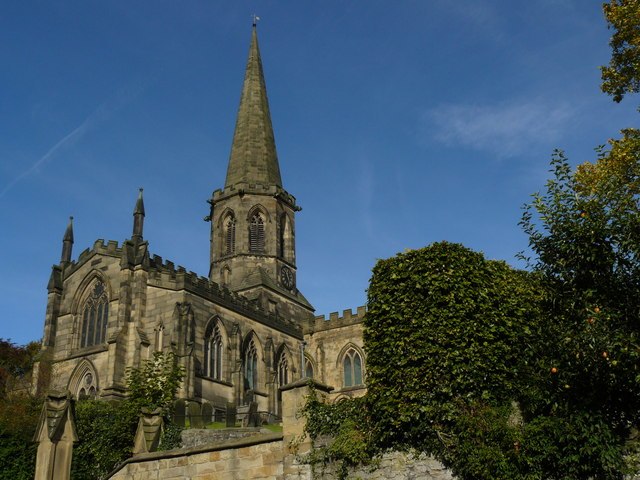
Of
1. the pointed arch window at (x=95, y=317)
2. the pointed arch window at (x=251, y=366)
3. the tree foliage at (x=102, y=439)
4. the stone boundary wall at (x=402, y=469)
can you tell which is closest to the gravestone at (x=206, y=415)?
the tree foliage at (x=102, y=439)

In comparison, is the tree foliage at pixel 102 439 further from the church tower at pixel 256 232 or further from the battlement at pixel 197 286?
the church tower at pixel 256 232

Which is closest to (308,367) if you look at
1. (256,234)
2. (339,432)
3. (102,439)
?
(256,234)

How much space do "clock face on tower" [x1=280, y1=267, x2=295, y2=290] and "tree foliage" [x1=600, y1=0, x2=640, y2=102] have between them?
1228 inches

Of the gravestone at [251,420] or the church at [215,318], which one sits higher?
the church at [215,318]

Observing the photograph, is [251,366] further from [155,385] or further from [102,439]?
[102,439]

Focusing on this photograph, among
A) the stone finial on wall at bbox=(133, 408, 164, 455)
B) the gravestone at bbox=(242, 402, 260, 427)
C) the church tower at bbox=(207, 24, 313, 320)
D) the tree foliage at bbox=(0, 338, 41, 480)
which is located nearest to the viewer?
the stone finial on wall at bbox=(133, 408, 164, 455)

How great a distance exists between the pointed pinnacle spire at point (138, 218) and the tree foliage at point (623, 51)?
25.2m

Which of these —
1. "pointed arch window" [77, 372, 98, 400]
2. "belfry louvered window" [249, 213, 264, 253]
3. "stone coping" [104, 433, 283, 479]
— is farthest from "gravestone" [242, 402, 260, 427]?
"belfry louvered window" [249, 213, 264, 253]

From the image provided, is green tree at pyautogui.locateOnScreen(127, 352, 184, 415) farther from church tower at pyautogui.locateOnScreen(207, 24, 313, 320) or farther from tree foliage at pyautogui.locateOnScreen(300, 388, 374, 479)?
church tower at pyautogui.locateOnScreen(207, 24, 313, 320)

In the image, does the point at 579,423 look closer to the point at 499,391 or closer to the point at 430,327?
the point at 499,391

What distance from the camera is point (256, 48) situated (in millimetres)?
61406

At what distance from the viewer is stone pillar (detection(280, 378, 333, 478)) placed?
1459 cm

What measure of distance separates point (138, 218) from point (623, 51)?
26229 millimetres

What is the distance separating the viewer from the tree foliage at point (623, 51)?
1798 centimetres
